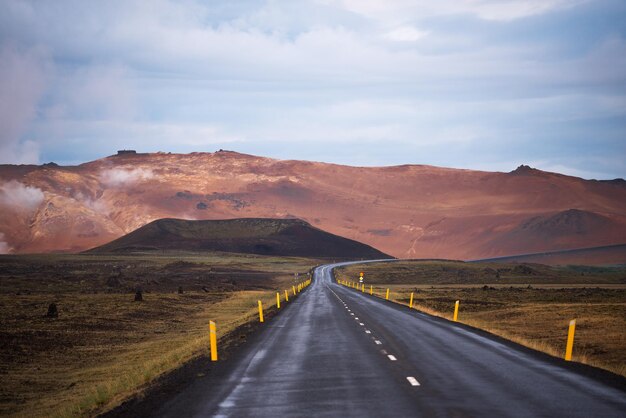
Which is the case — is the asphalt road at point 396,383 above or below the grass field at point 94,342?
above

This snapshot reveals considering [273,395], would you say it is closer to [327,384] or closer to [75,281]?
[327,384]

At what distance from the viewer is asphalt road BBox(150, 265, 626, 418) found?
40.9 ft

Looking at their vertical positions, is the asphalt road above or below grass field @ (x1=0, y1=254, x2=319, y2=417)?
above

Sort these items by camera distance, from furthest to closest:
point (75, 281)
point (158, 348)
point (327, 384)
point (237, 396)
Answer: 1. point (75, 281)
2. point (158, 348)
3. point (327, 384)
4. point (237, 396)

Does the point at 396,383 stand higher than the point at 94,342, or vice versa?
the point at 396,383

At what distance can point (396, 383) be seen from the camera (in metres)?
15.5

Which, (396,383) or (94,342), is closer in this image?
(396,383)

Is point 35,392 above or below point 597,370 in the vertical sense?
below

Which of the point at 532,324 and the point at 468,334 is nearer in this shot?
the point at 468,334

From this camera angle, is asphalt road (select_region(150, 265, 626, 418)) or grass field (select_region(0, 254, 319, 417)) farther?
grass field (select_region(0, 254, 319, 417))

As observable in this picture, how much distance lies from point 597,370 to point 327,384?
23.6ft

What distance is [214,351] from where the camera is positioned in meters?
21.0

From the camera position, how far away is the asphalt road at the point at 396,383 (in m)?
12.5

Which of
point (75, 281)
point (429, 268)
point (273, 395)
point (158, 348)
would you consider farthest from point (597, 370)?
point (429, 268)
